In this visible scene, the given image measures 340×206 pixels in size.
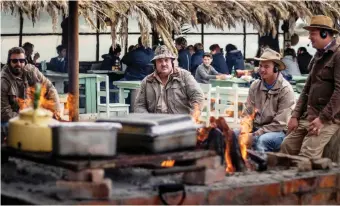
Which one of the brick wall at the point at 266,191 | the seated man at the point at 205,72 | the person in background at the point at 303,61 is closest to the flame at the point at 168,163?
the brick wall at the point at 266,191

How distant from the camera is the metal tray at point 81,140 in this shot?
5621mm

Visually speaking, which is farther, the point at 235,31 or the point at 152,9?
the point at 235,31

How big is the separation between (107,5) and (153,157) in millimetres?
10479

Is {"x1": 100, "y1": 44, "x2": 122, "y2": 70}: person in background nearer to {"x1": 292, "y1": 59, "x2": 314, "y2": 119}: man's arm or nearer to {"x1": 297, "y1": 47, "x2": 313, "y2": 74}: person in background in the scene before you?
{"x1": 297, "y1": 47, "x2": 313, "y2": 74}: person in background

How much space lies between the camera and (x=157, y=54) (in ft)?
31.3

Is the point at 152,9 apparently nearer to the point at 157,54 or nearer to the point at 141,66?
the point at 141,66

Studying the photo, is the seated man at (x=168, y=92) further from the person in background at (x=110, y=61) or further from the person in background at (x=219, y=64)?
the person in background at (x=110, y=61)

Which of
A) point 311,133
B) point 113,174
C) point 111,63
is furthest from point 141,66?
point 113,174

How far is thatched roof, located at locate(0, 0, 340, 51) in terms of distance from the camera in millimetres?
15719

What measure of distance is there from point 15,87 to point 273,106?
8.57 feet

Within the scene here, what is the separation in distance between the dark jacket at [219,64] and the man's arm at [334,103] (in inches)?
449

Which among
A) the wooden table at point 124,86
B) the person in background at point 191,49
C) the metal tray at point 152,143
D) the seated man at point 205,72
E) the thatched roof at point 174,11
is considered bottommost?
the wooden table at point 124,86

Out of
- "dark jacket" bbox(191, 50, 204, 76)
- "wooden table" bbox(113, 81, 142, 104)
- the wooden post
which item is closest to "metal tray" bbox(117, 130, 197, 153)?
A: the wooden post

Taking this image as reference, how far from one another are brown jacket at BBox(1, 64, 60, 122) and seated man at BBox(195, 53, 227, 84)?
760cm
